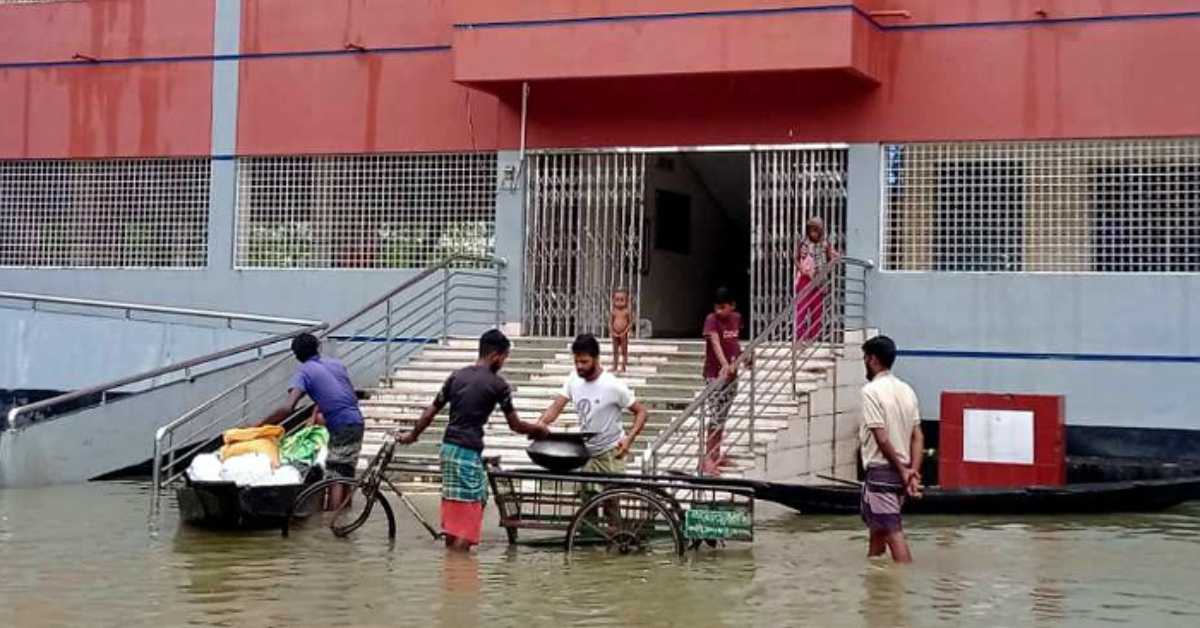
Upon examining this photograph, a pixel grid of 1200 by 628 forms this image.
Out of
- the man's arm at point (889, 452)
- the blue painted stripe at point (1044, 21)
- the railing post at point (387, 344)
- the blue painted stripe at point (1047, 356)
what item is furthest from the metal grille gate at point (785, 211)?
the man's arm at point (889, 452)

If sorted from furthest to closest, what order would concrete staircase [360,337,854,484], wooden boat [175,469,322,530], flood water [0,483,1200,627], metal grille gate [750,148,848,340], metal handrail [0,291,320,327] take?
metal handrail [0,291,320,327] < metal grille gate [750,148,848,340] < concrete staircase [360,337,854,484] < wooden boat [175,469,322,530] < flood water [0,483,1200,627]

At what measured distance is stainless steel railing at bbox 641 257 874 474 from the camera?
14625 millimetres

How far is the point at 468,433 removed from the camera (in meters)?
11.4

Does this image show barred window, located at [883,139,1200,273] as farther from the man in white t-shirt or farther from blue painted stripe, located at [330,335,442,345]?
the man in white t-shirt

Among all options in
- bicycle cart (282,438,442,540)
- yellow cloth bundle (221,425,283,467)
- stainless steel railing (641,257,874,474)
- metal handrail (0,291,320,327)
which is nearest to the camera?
bicycle cart (282,438,442,540)

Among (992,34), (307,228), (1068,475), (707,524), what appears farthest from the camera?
(307,228)

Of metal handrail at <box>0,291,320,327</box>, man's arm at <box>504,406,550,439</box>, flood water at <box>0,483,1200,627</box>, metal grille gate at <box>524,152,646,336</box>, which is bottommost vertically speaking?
flood water at <box>0,483,1200,627</box>

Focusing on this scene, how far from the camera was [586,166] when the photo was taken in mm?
20094

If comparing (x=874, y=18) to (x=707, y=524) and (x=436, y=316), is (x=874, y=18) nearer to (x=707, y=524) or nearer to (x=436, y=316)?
(x=436, y=316)

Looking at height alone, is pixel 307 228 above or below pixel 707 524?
above

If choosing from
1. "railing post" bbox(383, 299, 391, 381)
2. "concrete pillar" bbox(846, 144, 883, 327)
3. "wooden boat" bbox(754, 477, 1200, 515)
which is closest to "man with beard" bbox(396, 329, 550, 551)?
"wooden boat" bbox(754, 477, 1200, 515)

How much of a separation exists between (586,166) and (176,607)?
1156 centimetres

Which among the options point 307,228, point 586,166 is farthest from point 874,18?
point 307,228

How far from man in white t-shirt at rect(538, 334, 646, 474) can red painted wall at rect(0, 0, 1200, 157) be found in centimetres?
740
